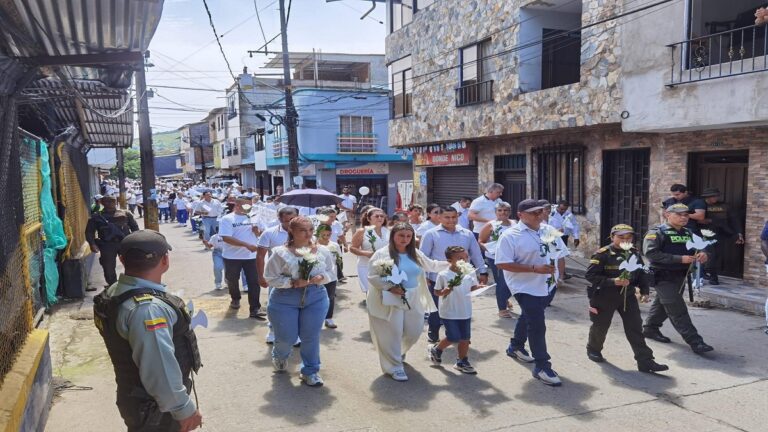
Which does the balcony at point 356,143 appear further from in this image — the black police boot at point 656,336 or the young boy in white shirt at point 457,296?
the young boy in white shirt at point 457,296

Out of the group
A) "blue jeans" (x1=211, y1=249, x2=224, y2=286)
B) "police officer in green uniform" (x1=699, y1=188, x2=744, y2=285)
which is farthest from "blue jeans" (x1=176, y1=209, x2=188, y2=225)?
"police officer in green uniform" (x1=699, y1=188, x2=744, y2=285)

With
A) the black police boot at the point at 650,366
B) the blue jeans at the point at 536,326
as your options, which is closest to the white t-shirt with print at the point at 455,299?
the blue jeans at the point at 536,326

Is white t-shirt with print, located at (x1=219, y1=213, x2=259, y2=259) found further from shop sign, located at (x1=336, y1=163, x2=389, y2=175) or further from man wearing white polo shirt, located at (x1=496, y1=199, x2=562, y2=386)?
shop sign, located at (x1=336, y1=163, x2=389, y2=175)

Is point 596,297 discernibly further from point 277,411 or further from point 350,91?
point 350,91

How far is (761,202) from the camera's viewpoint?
976 cm

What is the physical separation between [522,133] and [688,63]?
15.6 ft

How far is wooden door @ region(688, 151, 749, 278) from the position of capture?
34.6ft

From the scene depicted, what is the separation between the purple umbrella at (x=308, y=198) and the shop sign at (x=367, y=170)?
800 inches

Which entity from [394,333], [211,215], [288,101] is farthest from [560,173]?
[288,101]

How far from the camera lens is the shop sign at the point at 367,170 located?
33281 millimetres

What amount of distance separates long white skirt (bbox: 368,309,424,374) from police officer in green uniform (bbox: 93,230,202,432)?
268cm

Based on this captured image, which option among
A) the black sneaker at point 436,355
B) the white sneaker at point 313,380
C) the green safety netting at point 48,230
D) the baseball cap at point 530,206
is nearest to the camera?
the white sneaker at point 313,380

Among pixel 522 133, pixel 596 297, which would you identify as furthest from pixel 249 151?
pixel 596 297

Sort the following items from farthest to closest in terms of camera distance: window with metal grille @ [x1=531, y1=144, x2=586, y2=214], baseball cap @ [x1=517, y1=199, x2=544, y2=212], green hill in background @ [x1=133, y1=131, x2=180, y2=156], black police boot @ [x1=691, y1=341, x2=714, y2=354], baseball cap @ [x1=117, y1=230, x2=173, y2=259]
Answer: green hill in background @ [x1=133, y1=131, x2=180, y2=156]
window with metal grille @ [x1=531, y1=144, x2=586, y2=214]
black police boot @ [x1=691, y1=341, x2=714, y2=354]
baseball cap @ [x1=517, y1=199, x2=544, y2=212]
baseball cap @ [x1=117, y1=230, x2=173, y2=259]
